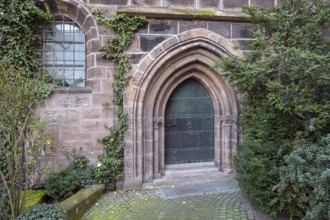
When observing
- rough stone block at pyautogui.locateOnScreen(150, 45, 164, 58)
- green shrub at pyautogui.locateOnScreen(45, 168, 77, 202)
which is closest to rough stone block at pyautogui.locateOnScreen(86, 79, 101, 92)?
rough stone block at pyautogui.locateOnScreen(150, 45, 164, 58)

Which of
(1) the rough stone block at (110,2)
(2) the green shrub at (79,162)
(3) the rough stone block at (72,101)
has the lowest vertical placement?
(2) the green shrub at (79,162)

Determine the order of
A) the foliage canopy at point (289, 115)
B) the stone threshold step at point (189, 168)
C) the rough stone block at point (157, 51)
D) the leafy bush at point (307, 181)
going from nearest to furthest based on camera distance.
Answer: the leafy bush at point (307, 181) → the foliage canopy at point (289, 115) → the rough stone block at point (157, 51) → the stone threshold step at point (189, 168)

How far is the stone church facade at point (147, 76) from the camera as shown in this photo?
14.9 ft

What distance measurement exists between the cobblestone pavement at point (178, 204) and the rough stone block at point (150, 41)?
292 cm

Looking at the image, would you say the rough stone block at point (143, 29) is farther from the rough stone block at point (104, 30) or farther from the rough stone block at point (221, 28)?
the rough stone block at point (221, 28)

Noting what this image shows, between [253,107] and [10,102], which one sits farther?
[253,107]

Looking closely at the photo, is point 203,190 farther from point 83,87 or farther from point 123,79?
point 83,87

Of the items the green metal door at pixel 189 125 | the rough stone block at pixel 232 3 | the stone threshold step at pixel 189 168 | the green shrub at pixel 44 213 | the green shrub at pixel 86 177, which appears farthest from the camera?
the green metal door at pixel 189 125

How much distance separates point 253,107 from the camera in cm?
391

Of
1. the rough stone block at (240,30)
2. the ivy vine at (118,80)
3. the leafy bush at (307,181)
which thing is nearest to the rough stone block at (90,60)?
the ivy vine at (118,80)

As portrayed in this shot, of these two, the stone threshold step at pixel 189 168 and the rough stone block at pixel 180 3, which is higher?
the rough stone block at pixel 180 3

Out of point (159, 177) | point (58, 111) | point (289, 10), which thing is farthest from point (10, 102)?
point (289, 10)

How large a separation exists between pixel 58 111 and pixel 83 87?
688mm

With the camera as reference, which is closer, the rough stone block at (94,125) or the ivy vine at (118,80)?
the ivy vine at (118,80)
